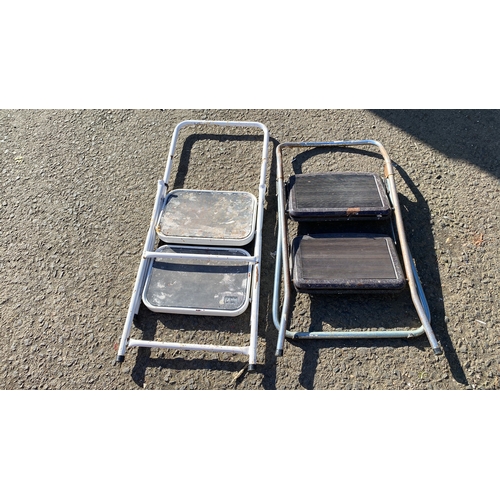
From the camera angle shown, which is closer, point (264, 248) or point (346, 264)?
point (346, 264)

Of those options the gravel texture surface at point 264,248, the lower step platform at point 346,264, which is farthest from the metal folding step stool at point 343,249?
the gravel texture surface at point 264,248

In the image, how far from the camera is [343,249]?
1.63 metres

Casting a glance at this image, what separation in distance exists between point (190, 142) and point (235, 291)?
1.12 metres

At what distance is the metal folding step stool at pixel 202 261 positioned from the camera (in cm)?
160

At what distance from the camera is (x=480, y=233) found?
1.83 m

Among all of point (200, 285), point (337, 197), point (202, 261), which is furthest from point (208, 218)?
point (337, 197)

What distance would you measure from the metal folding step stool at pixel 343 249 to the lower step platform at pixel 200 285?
0.17 metres

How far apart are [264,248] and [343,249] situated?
411 millimetres

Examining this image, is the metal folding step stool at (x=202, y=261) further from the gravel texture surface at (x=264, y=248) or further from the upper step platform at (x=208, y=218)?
the gravel texture surface at (x=264, y=248)

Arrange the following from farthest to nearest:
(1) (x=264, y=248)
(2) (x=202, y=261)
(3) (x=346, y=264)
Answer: (1) (x=264, y=248)
(2) (x=202, y=261)
(3) (x=346, y=264)

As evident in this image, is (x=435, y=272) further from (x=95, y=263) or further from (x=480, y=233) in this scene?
(x=95, y=263)

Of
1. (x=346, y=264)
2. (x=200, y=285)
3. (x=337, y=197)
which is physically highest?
(x=337, y=197)

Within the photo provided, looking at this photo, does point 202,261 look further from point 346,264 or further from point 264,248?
point 346,264

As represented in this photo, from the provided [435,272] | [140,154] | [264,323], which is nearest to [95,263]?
[140,154]
